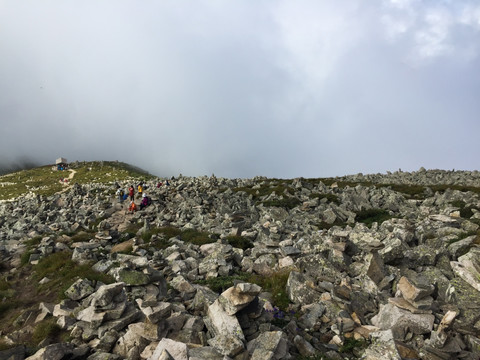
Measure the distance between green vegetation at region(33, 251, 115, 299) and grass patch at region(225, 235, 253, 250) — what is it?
28.1ft

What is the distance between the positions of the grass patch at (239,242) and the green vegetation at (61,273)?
857 cm

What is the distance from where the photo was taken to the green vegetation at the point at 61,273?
45.5 ft

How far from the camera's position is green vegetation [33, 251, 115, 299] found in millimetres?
13880

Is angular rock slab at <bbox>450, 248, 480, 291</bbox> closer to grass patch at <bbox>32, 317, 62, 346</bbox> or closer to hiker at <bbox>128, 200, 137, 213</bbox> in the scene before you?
grass patch at <bbox>32, 317, 62, 346</bbox>

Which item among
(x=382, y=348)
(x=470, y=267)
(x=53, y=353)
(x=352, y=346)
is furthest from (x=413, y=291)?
(x=53, y=353)

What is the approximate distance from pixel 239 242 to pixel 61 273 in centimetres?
1128

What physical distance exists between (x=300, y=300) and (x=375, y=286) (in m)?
3.01

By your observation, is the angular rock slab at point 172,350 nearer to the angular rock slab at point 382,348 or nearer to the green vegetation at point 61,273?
the angular rock slab at point 382,348

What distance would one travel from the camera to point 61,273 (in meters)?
16.1

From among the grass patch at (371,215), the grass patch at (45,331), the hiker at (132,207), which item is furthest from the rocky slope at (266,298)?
the hiker at (132,207)

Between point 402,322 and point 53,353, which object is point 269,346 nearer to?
point 402,322

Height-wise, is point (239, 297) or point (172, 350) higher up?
point (239, 297)

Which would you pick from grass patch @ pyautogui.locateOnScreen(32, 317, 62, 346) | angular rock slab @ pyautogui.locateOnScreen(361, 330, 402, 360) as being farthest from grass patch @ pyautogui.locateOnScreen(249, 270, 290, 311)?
grass patch @ pyautogui.locateOnScreen(32, 317, 62, 346)

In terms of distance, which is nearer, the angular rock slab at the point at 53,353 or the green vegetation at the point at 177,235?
the angular rock slab at the point at 53,353
